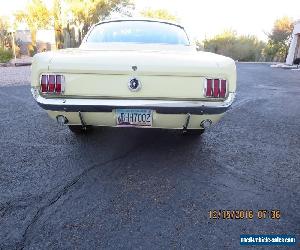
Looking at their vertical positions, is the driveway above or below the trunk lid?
below

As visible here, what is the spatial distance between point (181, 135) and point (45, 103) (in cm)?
205

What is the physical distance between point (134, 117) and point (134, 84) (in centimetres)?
33

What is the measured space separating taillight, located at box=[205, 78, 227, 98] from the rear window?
4.75ft

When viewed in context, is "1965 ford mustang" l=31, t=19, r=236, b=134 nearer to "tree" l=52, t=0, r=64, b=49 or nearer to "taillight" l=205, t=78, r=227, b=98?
"taillight" l=205, t=78, r=227, b=98

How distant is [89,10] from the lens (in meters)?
29.1

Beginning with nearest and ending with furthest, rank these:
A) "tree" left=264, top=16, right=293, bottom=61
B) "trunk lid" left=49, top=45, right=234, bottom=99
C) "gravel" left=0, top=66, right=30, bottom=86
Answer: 1. "trunk lid" left=49, top=45, right=234, bottom=99
2. "gravel" left=0, top=66, right=30, bottom=86
3. "tree" left=264, top=16, right=293, bottom=61

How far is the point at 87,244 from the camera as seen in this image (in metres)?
2.30

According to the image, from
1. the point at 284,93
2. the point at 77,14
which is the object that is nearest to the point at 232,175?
the point at 284,93

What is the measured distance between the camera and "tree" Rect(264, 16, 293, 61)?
39.4 metres

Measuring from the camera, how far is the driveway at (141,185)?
2.43 metres

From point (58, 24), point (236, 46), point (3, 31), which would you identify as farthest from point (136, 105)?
point (236, 46)

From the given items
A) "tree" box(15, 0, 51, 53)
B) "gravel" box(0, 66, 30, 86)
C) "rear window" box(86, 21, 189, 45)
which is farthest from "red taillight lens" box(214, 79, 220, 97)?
"tree" box(15, 0, 51, 53)

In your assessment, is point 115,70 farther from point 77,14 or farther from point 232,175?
point 77,14
